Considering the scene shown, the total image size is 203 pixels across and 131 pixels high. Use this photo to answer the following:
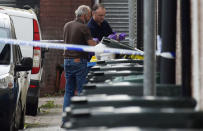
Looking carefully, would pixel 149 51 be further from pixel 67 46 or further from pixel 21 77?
pixel 21 77

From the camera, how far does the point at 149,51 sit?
4793 mm

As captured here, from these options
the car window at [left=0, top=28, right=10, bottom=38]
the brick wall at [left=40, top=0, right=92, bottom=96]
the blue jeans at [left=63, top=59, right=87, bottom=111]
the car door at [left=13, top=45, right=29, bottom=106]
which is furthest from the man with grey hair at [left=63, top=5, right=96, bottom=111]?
the brick wall at [left=40, top=0, right=92, bottom=96]

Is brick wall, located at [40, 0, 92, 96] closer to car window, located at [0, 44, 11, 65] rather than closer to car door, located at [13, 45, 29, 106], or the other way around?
car door, located at [13, 45, 29, 106]

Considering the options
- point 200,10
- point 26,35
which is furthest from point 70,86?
point 200,10

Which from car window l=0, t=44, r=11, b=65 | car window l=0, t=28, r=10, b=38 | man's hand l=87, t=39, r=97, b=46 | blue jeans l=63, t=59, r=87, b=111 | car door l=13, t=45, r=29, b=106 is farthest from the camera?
blue jeans l=63, t=59, r=87, b=111

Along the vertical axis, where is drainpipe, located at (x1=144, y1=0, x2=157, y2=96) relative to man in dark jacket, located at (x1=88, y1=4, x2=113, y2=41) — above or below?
below

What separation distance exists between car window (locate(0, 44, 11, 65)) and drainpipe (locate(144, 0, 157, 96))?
15.2 ft

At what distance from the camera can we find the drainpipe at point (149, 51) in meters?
4.73

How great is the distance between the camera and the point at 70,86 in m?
10.4

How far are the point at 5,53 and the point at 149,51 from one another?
4917 millimetres

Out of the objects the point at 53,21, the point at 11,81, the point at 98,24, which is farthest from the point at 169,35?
the point at 53,21

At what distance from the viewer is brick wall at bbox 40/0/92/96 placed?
59.8 ft

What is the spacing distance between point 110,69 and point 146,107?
317cm

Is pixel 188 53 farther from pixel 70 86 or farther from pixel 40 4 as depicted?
pixel 40 4
